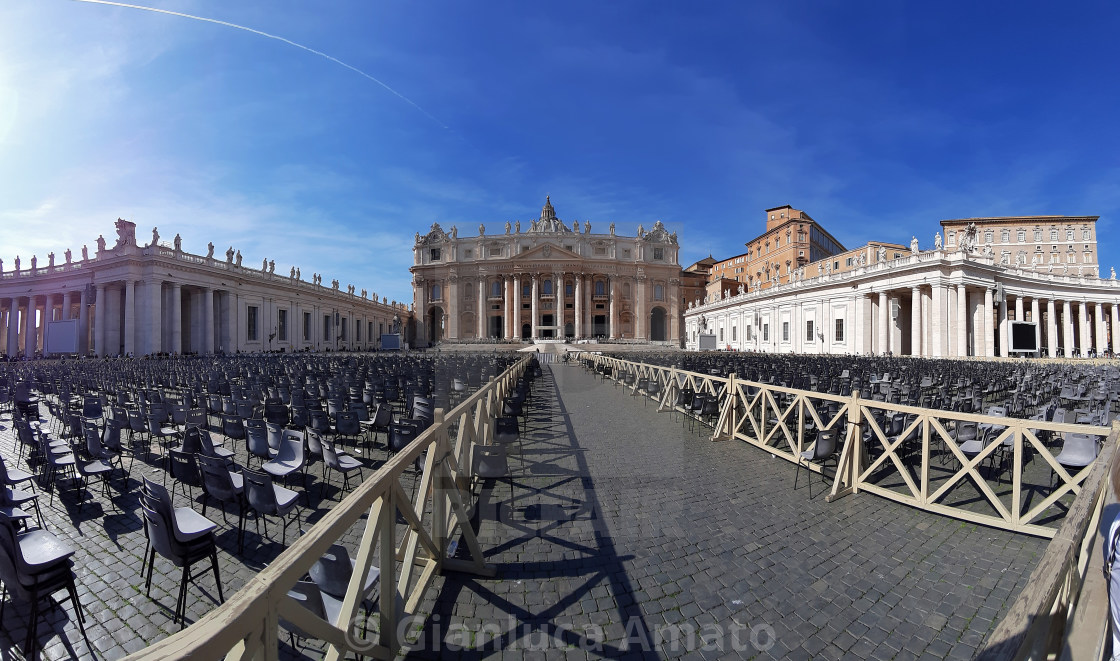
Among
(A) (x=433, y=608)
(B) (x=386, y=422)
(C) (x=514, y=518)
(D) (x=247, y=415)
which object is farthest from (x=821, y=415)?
(D) (x=247, y=415)

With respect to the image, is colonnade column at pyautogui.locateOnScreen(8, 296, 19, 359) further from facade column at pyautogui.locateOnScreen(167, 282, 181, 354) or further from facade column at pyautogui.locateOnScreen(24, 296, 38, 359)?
facade column at pyautogui.locateOnScreen(167, 282, 181, 354)

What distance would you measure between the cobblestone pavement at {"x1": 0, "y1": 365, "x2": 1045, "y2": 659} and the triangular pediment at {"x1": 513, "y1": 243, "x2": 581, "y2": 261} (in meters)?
60.9

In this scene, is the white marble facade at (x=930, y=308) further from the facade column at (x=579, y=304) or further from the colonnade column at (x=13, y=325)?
the colonnade column at (x=13, y=325)

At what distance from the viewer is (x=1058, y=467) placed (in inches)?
167

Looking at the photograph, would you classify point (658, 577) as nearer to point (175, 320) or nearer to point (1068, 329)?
point (175, 320)

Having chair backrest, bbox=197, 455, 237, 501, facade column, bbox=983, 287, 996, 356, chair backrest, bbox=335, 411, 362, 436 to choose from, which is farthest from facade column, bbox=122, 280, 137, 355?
facade column, bbox=983, 287, 996, 356

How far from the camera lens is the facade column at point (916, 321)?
3170cm

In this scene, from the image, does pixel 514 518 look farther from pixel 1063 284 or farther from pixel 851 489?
pixel 1063 284

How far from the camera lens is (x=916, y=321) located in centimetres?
3225

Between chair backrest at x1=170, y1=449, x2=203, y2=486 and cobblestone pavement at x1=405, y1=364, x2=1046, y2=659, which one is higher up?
chair backrest at x1=170, y1=449, x2=203, y2=486

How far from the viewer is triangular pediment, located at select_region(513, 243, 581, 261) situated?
213 feet

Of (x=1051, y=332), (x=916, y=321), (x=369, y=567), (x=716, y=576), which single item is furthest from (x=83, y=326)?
(x=1051, y=332)

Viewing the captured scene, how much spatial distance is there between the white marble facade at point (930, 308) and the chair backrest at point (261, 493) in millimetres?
39968

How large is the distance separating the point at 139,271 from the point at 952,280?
63.0 metres
